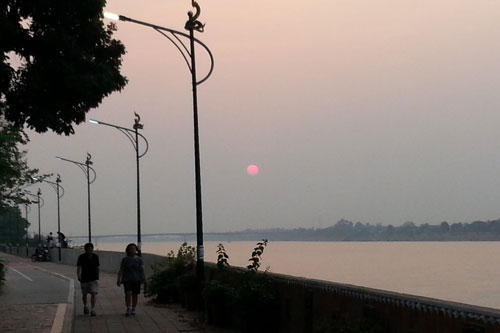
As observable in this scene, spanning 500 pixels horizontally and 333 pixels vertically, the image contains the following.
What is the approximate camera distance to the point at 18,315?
18984 mm

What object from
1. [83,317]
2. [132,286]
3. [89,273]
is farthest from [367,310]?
[83,317]

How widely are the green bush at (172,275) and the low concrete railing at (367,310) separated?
7.76m

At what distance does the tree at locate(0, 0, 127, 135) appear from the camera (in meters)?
12.9

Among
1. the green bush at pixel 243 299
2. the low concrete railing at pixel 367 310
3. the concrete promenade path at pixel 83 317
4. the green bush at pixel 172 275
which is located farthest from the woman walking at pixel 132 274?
the low concrete railing at pixel 367 310

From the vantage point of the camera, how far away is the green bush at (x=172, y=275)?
22.2m

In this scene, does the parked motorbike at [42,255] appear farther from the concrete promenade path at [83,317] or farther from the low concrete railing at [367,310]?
the low concrete railing at [367,310]

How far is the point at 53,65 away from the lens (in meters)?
13.1

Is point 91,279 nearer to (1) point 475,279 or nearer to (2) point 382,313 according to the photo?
(2) point 382,313

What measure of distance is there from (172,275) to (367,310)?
44.5 feet

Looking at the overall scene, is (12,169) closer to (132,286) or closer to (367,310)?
(132,286)

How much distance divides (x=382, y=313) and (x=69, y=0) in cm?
716

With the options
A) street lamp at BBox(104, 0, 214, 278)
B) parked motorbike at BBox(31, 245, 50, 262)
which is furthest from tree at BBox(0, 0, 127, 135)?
parked motorbike at BBox(31, 245, 50, 262)

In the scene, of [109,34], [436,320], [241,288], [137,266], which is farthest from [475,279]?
[436,320]

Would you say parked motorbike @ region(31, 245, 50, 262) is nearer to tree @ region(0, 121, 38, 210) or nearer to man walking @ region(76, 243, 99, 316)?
tree @ region(0, 121, 38, 210)
